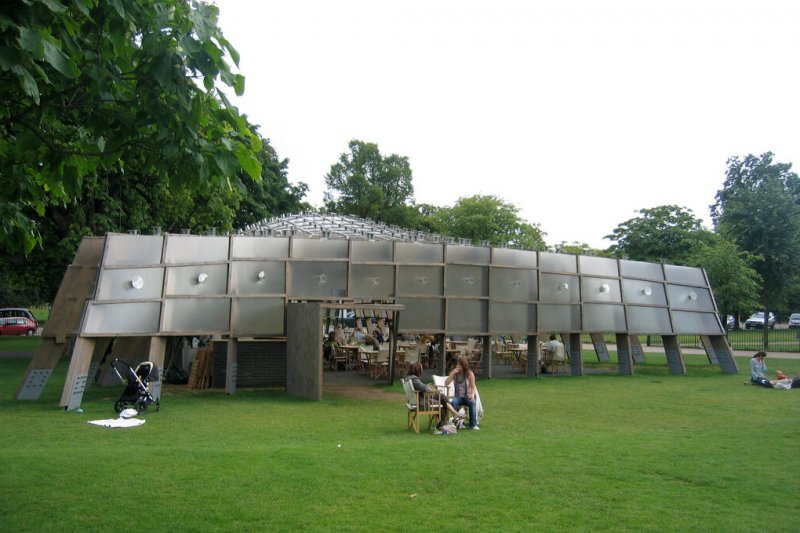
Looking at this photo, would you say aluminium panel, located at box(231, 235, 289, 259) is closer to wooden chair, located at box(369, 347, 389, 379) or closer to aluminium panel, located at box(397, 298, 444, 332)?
aluminium panel, located at box(397, 298, 444, 332)

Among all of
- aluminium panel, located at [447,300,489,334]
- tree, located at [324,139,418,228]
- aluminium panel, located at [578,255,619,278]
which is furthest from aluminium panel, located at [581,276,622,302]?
tree, located at [324,139,418,228]

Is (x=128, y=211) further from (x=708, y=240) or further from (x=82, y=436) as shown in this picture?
(x=708, y=240)

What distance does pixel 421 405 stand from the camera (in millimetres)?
11984

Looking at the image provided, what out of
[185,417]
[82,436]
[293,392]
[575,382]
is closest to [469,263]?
[575,382]

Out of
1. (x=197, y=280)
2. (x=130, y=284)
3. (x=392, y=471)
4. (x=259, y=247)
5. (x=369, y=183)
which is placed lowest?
(x=392, y=471)

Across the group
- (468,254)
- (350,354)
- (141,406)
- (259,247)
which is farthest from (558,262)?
(141,406)

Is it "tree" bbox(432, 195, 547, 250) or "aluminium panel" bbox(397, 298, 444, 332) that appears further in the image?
"tree" bbox(432, 195, 547, 250)

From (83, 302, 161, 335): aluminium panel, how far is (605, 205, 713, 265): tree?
36708 millimetres

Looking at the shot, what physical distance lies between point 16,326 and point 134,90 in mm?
40789

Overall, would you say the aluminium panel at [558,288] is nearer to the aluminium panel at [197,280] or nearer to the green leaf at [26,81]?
the aluminium panel at [197,280]

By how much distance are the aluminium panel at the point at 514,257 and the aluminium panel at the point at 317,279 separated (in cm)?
503

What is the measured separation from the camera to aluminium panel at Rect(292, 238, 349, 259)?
58.6 feet

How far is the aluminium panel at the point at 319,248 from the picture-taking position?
17.9m

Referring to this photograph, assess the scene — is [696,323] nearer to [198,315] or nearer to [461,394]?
[461,394]
